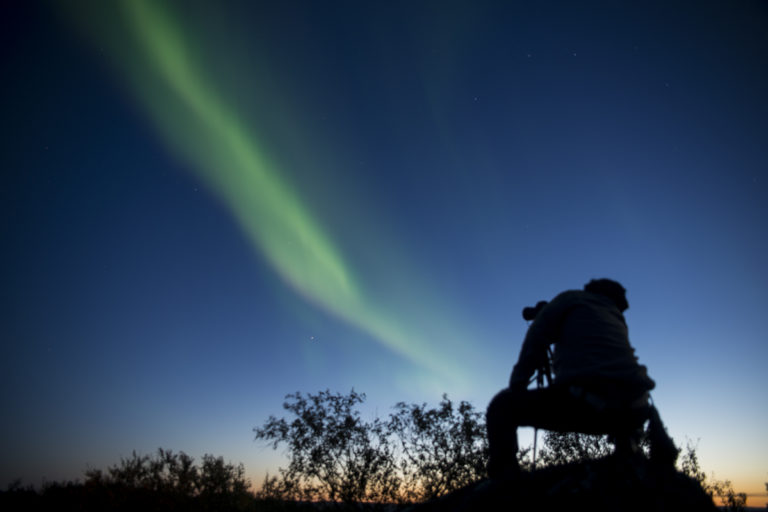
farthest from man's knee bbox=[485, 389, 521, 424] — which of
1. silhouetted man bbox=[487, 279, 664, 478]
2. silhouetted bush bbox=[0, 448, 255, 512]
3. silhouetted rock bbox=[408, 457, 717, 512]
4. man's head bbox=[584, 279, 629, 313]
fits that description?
silhouetted bush bbox=[0, 448, 255, 512]

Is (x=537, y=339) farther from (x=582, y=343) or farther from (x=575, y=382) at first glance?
(x=575, y=382)

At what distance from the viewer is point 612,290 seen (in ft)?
12.3

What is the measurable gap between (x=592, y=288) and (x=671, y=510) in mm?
A: 2077

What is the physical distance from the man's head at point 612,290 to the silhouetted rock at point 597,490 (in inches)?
60.9

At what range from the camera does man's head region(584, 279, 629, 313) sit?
3.74 meters

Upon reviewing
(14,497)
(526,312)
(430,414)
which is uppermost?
(526,312)

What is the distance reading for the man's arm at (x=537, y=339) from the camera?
10.9 ft

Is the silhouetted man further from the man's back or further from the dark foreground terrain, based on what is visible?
the dark foreground terrain

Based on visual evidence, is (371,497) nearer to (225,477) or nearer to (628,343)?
(225,477)

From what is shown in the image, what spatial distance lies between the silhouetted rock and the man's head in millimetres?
1547

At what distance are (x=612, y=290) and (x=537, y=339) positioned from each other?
1170 mm

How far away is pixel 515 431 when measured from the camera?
10.7 feet

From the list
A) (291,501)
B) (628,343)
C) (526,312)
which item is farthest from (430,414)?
(628,343)

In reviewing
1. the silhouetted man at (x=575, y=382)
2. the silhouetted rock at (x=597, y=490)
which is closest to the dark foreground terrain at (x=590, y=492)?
the silhouetted rock at (x=597, y=490)
